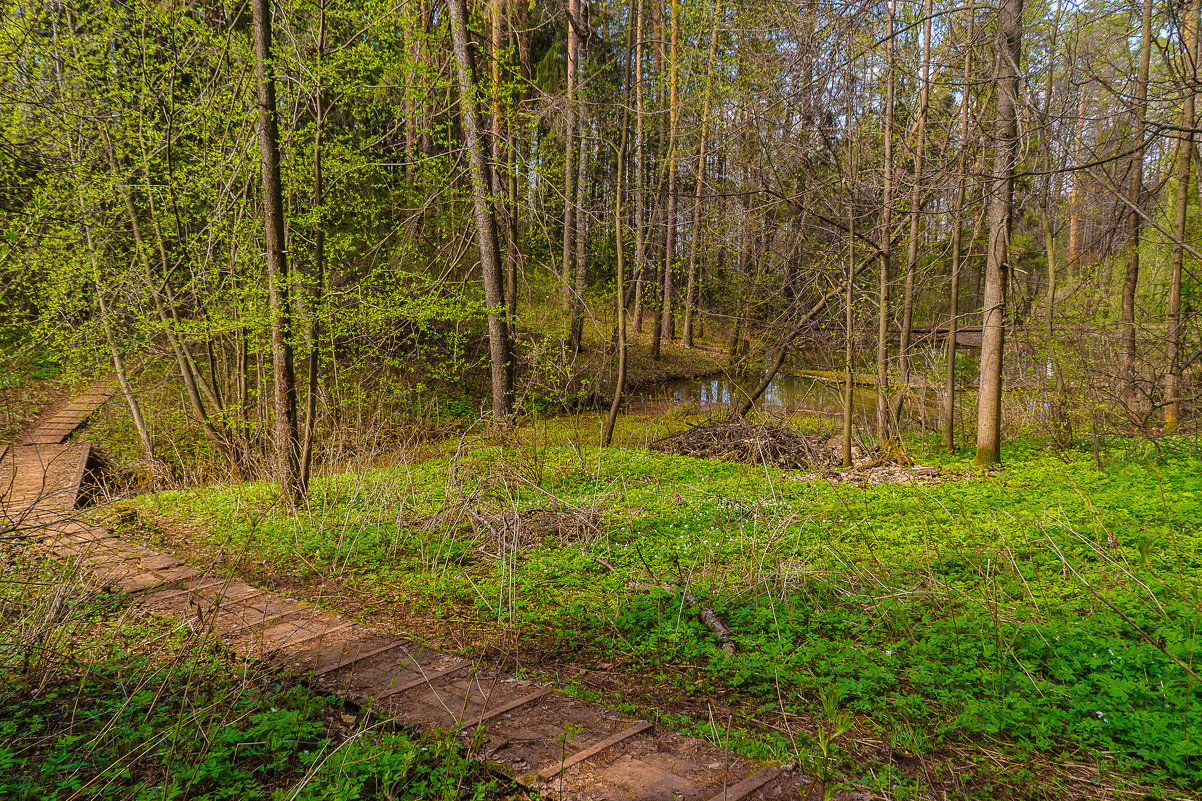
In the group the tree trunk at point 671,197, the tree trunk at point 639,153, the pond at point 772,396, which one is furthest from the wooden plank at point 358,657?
the pond at point 772,396

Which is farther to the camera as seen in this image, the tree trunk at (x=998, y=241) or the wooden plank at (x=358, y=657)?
the tree trunk at (x=998, y=241)

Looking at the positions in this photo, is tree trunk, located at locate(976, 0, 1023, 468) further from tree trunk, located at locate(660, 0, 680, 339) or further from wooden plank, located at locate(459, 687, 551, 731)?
wooden plank, located at locate(459, 687, 551, 731)

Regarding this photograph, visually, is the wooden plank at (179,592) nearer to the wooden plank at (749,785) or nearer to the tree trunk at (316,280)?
the tree trunk at (316,280)

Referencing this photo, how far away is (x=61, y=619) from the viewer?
12.4ft

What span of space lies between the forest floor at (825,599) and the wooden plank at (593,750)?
0.72ft

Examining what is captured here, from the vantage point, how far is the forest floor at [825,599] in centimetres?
278

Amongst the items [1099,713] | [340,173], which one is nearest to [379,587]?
[1099,713]

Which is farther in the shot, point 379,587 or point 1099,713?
point 379,587

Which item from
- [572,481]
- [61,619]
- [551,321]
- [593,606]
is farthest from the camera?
[551,321]

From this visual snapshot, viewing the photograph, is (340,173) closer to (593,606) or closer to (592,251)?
(593,606)

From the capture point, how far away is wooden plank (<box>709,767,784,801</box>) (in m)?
2.30

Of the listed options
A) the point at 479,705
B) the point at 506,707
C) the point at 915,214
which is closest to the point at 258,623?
the point at 479,705

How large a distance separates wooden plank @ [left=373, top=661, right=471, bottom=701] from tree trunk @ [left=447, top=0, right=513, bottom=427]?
14.3 ft

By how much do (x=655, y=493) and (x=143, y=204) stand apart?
783 centimetres
